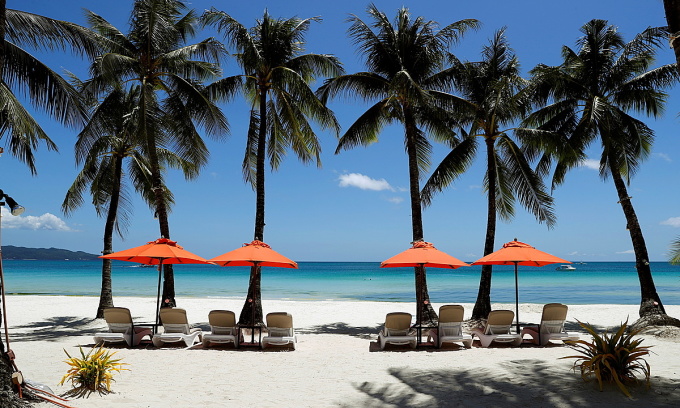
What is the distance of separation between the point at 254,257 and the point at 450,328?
4.39 metres

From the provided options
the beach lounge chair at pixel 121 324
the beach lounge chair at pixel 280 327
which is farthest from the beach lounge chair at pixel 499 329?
the beach lounge chair at pixel 121 324

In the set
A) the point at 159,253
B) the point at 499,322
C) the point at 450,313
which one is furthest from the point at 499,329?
the point at 159,253

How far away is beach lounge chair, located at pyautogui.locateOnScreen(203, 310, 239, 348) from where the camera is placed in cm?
1008

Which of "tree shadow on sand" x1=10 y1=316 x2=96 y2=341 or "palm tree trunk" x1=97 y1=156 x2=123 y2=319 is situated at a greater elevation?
"palm tree trunk" x1=97 y1=156 x2=123 y2=319

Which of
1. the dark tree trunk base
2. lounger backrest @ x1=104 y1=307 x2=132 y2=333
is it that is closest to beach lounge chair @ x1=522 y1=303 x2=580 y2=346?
the dark tree trunk base

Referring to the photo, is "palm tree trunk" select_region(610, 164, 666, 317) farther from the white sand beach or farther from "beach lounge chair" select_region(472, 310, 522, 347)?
"beach lounge chair" select_region(472, 310, 522, 347)

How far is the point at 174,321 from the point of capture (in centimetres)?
1019

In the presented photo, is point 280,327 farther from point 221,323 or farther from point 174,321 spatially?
point 174,321

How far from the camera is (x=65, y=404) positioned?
17.9 feet

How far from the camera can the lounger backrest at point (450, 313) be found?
1029 cm

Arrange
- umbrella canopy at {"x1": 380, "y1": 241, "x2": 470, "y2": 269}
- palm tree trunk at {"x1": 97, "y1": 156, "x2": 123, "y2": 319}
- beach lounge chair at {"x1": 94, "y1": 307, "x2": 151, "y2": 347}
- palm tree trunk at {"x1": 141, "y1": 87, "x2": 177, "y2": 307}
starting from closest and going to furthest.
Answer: beach lounge chair at {"x1": 94, "y1": 307, "x2": 151, "y2": 347} < umbrella canopy at {"x1": 380, "y1": 241, "x2": 470, "y2": 269} < palm tree trunk at {"x1": 141, "y1": 87, "x2": 177, "y2": 307} < palm tree trunk at {"x1": 97, "y1": 156, "x2": 123, "y2": 319}

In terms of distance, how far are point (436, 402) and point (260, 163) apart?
9009mm

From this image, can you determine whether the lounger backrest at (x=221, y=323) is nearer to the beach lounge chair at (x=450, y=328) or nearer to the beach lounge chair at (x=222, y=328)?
the beach lounge chair at (x=222, y=328)

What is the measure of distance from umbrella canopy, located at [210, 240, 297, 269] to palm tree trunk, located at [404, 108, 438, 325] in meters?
3.87
